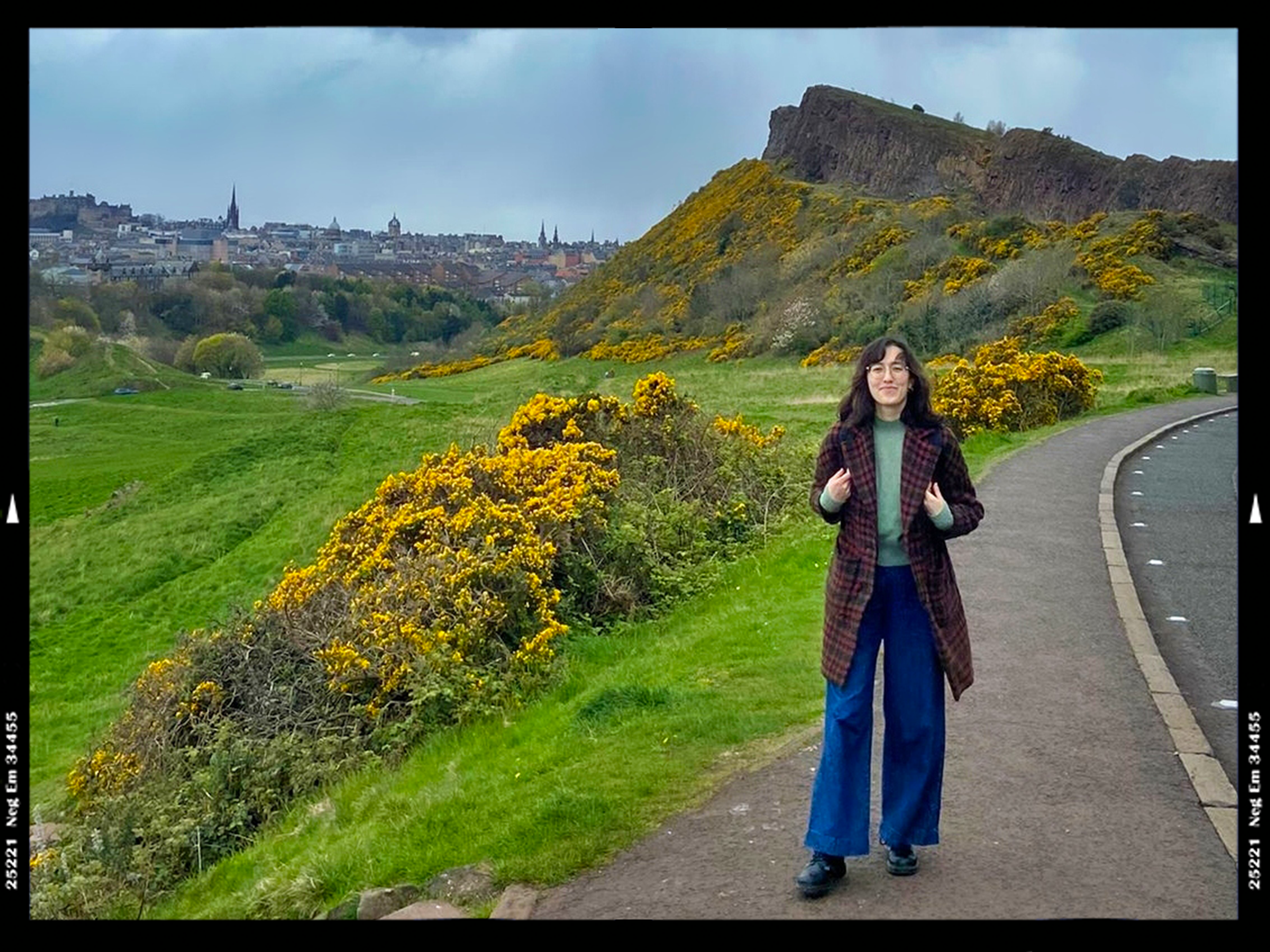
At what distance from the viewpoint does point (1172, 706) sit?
639 centimetres

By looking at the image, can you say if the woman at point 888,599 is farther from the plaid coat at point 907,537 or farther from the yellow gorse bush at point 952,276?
the yellow gorse bush at point 952,276

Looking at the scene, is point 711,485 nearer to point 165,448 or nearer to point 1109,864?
point 1109,864

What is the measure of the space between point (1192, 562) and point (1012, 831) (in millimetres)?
6371

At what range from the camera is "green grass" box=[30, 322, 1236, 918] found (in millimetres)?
5562

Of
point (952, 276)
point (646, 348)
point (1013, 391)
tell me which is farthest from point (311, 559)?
point (952, 276)

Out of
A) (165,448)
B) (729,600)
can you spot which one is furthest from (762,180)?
(729,600)

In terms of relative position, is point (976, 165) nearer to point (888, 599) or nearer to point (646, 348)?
point (646, 348)

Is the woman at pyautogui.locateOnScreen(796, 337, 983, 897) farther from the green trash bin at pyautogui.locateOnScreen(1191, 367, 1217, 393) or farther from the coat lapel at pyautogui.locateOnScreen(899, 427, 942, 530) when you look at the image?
the green trash bin at pyautogui.locateOnScreen(1191, 367, 1217, 393)

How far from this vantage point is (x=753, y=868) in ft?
15.0

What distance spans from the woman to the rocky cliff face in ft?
159

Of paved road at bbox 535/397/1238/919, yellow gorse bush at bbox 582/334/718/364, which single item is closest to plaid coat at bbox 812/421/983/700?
paved road at bbox 535/397/1238/919

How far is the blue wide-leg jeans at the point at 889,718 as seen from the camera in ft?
13.9

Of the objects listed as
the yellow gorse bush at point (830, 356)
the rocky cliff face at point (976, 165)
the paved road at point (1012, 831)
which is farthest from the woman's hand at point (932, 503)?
the rocky cliff face at point (976, 165)
